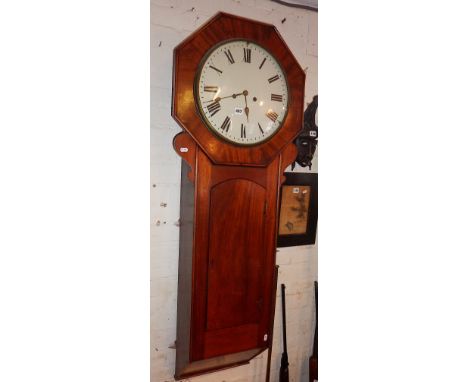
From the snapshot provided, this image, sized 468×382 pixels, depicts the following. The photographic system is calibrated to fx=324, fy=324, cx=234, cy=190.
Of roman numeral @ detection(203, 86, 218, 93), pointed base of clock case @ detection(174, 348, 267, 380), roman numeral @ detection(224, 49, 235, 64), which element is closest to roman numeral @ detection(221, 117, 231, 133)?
roman numeral @ detection(203, 86, 218, 93)

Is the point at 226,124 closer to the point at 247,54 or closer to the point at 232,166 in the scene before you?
the point at 232,166

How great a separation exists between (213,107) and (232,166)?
0.23 meters

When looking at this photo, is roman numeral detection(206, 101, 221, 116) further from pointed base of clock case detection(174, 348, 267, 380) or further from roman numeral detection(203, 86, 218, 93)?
pointed base of clock case detection(174, 348, 267, 380)

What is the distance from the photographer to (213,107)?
47.3 inches

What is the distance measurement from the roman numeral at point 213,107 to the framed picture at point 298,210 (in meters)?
0.78

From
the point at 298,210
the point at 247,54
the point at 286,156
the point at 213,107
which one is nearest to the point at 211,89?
the point at 213,107

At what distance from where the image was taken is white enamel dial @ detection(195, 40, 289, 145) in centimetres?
118

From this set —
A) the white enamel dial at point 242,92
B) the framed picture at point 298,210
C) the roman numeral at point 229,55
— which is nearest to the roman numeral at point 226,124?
the white enamel dial at point 242,92

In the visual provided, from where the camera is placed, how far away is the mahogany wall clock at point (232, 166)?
1163 millimetres

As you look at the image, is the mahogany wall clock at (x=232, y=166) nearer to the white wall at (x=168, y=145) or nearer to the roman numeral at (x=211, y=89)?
the roman numeral at (x=211, y=89)

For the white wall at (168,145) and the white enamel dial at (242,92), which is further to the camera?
the white wall at (168,145)
